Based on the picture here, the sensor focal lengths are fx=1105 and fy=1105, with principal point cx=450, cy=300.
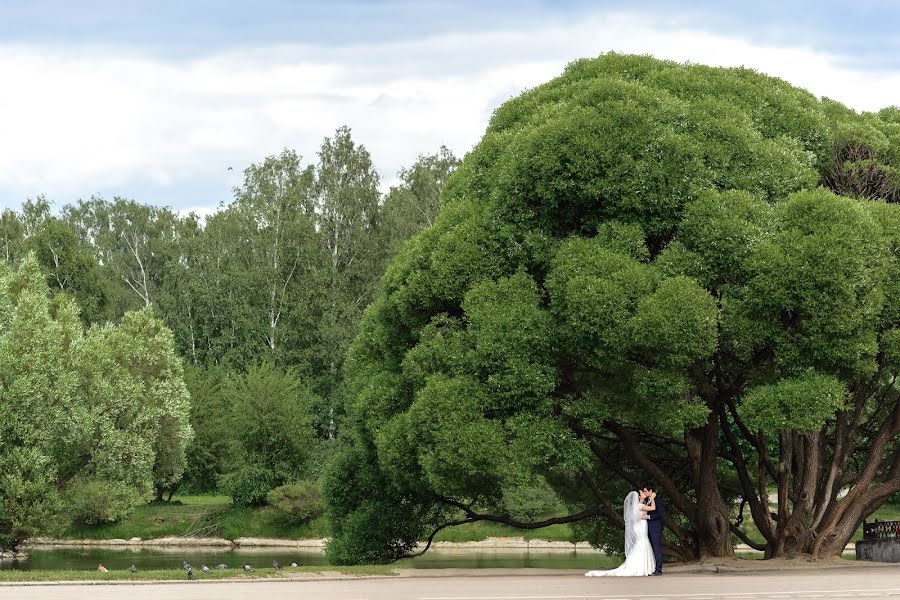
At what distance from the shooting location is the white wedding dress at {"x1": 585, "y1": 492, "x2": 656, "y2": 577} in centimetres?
2217

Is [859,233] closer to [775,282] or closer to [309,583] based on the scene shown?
[775,282]

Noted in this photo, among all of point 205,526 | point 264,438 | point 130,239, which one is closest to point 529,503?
point 264,438

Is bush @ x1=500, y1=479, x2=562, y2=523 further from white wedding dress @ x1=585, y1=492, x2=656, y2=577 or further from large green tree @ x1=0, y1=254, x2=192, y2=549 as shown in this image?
white wedding dress @ x1=585, y1=492, x2=656, y2=577

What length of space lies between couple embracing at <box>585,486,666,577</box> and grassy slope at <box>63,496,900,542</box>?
33.7m

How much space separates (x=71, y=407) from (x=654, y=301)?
24.5 meters

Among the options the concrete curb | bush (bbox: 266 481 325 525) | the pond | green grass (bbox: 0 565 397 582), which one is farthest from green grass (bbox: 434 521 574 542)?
green grass (bbox: 0 565 397 582)

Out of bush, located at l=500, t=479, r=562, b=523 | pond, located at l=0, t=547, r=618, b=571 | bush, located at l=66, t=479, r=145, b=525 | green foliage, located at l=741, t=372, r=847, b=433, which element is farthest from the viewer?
bush, located at l=500, t=479, r=562, b=523

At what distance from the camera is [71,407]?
38688mm

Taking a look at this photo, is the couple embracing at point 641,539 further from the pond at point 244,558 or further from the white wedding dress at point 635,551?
the pond at point 244,558

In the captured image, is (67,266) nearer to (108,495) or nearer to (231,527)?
(231,527)

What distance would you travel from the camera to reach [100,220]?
105812 mm

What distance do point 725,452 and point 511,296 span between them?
8589mm

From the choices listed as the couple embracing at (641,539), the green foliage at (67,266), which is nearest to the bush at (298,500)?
the green foliage at (67,266)

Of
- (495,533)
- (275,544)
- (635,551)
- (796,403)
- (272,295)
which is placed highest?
(272,295)
